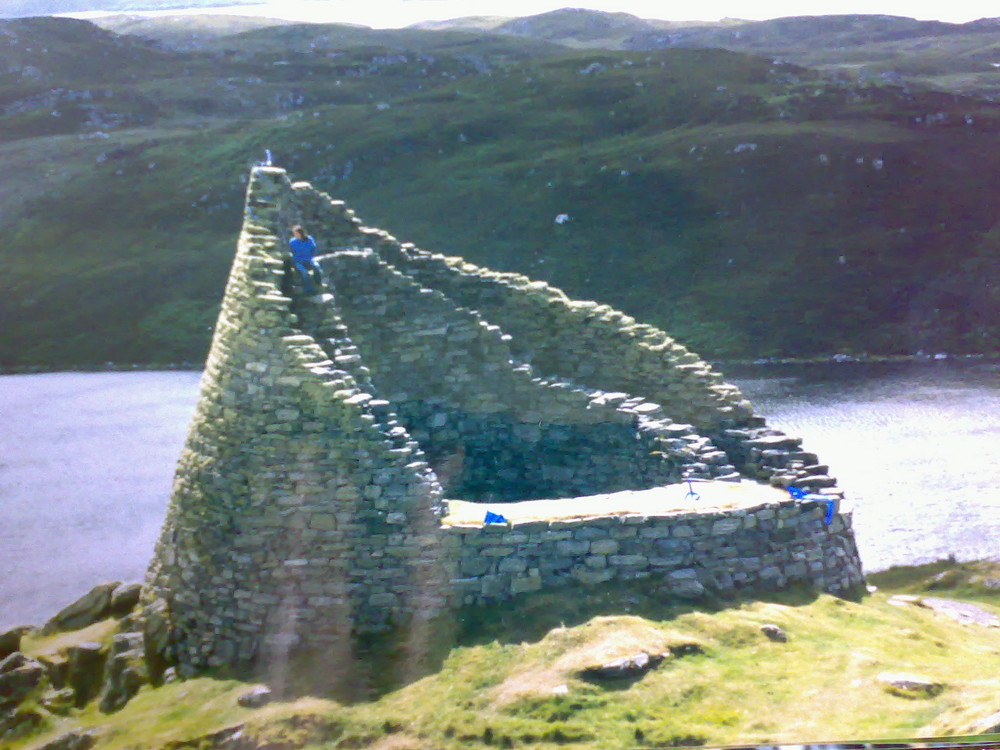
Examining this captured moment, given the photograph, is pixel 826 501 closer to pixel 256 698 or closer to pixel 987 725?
pixel 987 725

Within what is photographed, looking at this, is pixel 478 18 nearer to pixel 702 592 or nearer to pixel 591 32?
pixel 591 32

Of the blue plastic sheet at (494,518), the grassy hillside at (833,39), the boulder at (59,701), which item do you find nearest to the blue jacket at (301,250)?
the blue plastic sheet at (494,518)

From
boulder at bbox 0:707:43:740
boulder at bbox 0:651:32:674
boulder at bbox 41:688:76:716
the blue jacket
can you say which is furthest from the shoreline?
boulder at bbox 0:707:43:740

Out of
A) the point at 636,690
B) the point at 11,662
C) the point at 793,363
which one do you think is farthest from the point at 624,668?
the point at 793,363

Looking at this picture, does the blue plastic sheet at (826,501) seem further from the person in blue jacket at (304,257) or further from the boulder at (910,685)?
the person in blue jacket at (304,257)

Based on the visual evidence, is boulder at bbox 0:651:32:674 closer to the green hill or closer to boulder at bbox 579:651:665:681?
boulder at bbox 579:651:665:681

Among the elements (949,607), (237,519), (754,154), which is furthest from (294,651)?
(754,154)
